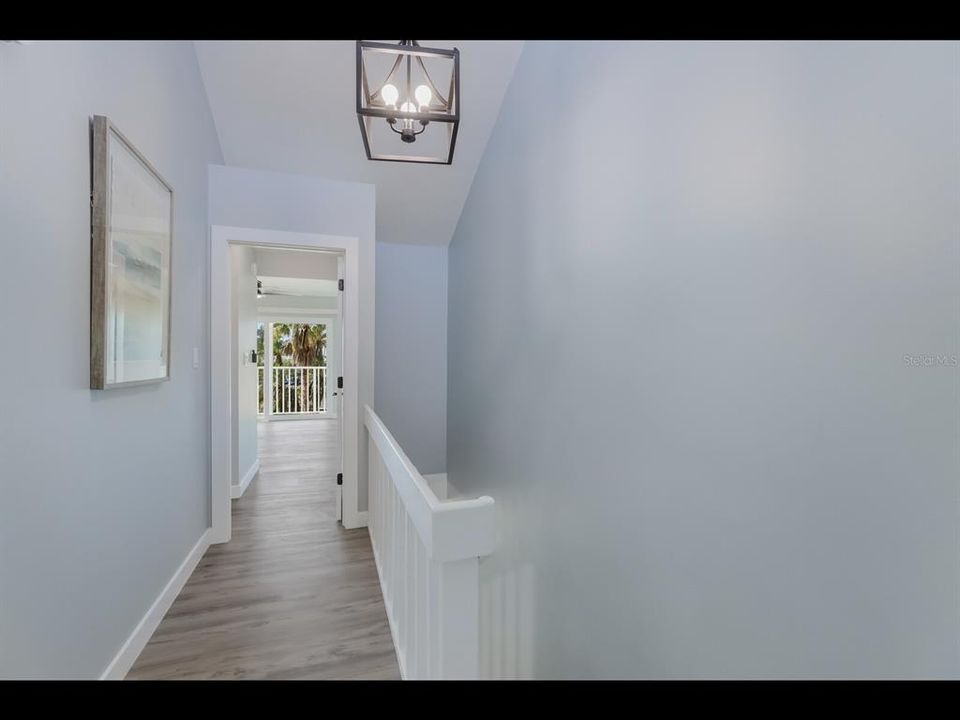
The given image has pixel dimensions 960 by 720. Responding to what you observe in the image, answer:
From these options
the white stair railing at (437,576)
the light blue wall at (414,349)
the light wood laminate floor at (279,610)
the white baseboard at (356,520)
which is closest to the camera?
the white stair railing at (437,576)

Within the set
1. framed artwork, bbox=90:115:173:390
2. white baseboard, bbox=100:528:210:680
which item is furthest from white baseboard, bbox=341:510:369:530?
framed artwork, bbox=90:115:173:390

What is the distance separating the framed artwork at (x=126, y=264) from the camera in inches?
48.5

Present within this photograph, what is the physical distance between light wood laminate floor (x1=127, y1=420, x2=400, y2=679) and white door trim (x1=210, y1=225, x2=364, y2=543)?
0.67 ft

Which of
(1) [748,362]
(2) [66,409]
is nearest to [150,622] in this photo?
(2) [66,409]

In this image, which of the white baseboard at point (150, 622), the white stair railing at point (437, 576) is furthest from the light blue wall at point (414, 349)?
the white stair railing at point (437, 576)

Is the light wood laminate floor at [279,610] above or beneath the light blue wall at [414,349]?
beneath

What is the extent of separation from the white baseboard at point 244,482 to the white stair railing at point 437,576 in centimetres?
225

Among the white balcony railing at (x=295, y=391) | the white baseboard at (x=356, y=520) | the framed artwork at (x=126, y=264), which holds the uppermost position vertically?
the framed artwork at (x=126, y=264)

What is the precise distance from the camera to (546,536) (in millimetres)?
1993

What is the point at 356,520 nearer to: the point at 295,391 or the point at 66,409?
the point at 66,409

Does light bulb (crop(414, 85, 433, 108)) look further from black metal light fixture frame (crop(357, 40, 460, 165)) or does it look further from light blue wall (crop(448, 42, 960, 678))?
light blue wall (crop(448, 42, 960, 678))

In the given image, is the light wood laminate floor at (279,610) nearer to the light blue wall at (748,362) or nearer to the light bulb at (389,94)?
the light blue wall at (748,362)

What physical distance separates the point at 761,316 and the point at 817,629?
2.35 feet

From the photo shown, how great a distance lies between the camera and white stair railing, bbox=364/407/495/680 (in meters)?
0.87
